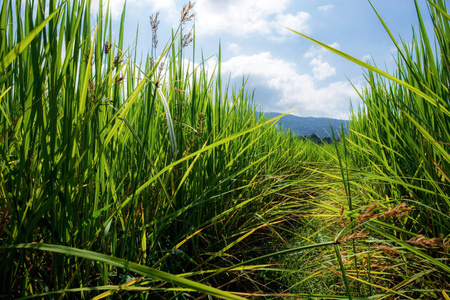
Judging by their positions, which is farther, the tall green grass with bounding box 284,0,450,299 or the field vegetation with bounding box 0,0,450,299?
the tall green grass with bounding box 284,0,450,299

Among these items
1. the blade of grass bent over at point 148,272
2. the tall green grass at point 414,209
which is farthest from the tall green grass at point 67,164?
the tall green grass at point 414,209

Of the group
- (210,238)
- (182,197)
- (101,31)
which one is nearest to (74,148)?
(101,31)

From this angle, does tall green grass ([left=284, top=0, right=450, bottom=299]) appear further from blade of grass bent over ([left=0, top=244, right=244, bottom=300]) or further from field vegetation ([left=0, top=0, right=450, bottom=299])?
blade of grass bent over ([left=0, top=244, right=244, bottom=300])

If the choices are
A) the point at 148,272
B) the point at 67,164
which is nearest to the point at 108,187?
the point at 67,164

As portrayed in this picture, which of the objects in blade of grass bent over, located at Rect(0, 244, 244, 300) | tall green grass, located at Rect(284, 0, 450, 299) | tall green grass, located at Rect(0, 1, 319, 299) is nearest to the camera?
blade of grass bent over, located at Rect(0, 244, 244, 300)

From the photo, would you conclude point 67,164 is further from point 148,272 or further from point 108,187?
point 148,272

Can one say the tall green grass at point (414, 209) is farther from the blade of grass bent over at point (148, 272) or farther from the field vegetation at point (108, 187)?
the blade of grass bent over at point (148, 272)

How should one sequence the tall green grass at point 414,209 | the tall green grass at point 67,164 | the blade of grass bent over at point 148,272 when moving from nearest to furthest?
1. the blade of grass bent over at point 148,272
2. the tall green grass at point 67,164
3. the tall green grass at point 414,209

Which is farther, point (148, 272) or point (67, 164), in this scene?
point (67, 164)

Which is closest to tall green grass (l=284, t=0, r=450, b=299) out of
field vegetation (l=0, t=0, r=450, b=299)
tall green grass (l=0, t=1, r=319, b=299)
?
field vegetation (l=0, t=0, r=450, b=299)

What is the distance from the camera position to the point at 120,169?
858mm

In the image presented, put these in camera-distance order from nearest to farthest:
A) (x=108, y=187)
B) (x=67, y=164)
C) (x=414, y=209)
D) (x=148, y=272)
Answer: (x=148, y=272) → (x=67, y=164) → (x=108, y=187) → (x=414, y=209)

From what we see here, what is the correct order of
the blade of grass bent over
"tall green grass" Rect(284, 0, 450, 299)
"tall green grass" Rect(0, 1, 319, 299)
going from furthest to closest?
"tall green grass" Rect(284, 0, 450, 299), "tall green grass" Rect(0, 1, 319, 299), the blade of grass bent over

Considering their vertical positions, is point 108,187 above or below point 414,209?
above
